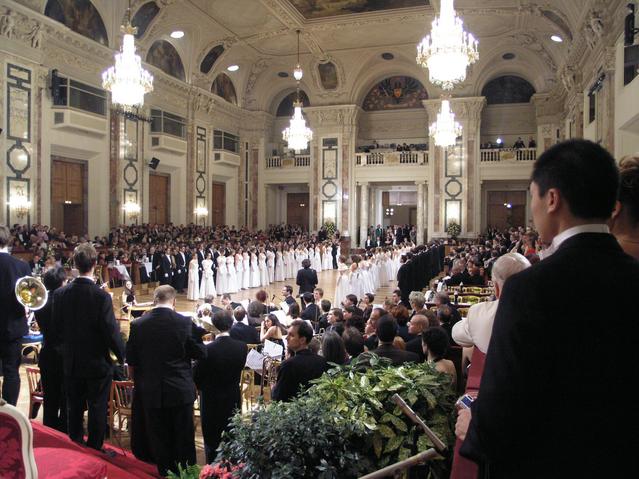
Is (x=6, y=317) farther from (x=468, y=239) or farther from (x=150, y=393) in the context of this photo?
(x=468, y=239)

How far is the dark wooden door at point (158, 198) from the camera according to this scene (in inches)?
896

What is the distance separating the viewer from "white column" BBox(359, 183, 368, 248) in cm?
2923

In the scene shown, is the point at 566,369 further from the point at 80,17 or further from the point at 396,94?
the point at 396,94

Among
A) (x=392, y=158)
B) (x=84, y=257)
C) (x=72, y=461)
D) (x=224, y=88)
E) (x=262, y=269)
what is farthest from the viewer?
(x=392, y=158)

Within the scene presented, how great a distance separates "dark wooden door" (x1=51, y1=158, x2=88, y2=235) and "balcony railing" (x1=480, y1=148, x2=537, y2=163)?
→ 1866cm

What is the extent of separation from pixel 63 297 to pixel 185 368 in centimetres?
129

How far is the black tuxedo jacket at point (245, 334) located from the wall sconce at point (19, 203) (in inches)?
478

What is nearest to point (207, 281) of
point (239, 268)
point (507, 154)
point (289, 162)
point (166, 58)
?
point (239, 268)

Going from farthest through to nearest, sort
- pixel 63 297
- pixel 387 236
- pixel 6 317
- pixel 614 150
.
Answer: pixel 387 236, pixel 614 150, pixel 6 317, pixel 63 297

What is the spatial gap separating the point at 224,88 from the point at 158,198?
24.7ft

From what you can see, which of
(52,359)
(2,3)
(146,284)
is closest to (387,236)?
(146,284)

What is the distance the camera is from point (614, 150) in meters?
12.2

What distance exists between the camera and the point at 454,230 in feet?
86.7

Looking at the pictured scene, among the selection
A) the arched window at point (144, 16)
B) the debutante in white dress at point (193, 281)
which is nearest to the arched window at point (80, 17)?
the arched window at point (144, 16)
